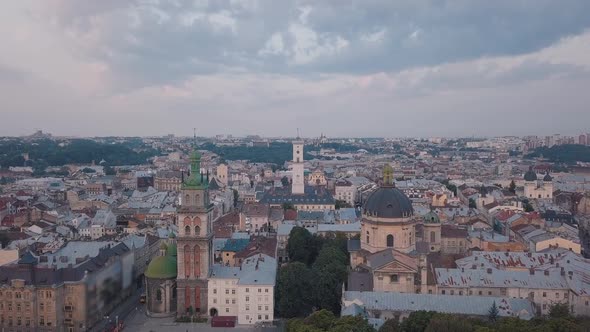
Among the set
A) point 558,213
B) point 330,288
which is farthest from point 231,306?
point 558,213

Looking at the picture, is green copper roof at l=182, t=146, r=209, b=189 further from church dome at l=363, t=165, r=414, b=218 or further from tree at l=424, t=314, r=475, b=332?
tree at l=424, t=314, r=475, b=332

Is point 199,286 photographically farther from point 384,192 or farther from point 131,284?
point 384,192

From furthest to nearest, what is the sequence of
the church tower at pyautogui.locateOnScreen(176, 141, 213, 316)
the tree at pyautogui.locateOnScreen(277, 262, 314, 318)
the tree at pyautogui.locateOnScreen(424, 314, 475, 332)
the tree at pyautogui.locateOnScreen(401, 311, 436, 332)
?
the church tower at pyautogui.locateOnScreen(176, 141, 213, 316), the tree at pyautogui.locateOnScreen(277, 262, 314, 318), the tree at pyautogui.locateOnScreen(401, 311, 436, 332), the tree at pyautogui.locateOnScreen(424, 314, 475, 332)

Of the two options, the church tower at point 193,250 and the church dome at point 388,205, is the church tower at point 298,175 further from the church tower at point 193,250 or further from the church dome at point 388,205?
the church tower at point 193,250

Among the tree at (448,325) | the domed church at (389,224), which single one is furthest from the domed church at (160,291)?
the tree at (448,325)

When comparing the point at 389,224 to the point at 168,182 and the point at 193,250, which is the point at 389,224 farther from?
the point at 168,182

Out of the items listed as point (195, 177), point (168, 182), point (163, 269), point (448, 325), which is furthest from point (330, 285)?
point (168, 182)

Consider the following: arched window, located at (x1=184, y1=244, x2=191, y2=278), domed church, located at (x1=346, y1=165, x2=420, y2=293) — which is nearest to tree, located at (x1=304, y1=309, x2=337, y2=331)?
domed church, located at (x1=346, y1=165, x2=420, y2=293)
